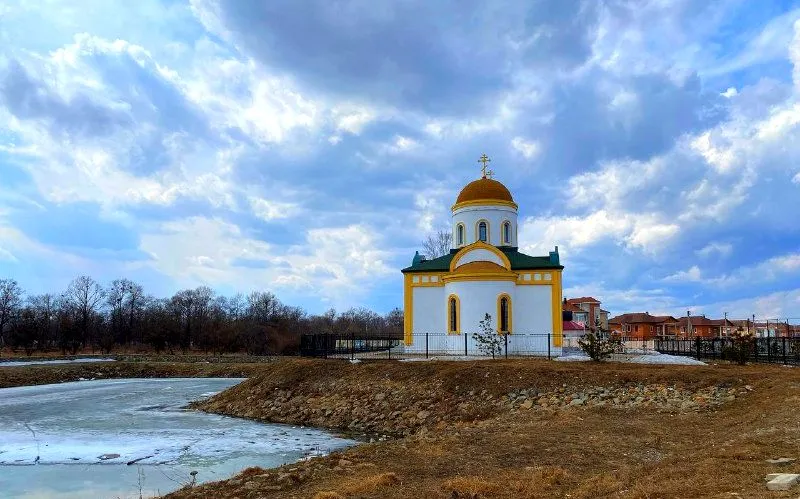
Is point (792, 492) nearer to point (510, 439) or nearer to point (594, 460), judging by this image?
point (594, 460)

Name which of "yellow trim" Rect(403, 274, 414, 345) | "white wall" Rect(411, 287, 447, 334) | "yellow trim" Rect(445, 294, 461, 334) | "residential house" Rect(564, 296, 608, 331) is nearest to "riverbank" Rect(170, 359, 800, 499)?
"yellow trim" Rect(445, 294, 461, 334)

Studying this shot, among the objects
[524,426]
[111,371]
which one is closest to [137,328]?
[111,371]

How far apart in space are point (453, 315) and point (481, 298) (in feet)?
6.06

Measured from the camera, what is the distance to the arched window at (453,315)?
31828 millimetres

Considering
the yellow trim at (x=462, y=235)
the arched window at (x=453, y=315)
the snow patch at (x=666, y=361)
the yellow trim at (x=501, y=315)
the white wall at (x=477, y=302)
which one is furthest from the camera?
the yellow trim at (x=462, y=235)

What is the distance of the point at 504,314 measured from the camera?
31828mm

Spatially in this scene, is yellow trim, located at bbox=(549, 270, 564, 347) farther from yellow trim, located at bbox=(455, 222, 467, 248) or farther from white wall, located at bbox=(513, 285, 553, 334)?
yellow trim, located at bbox=(455, 222, 467, 248)

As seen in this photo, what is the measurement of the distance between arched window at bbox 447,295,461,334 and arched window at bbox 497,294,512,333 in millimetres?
2120

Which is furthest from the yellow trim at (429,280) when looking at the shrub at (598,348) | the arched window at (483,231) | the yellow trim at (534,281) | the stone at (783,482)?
the stone at (783,482)

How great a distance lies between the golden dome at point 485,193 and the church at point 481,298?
2.78 m

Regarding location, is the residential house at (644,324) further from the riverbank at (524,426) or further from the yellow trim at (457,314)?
the riverbank at (524,426)

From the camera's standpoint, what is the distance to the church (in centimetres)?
3138

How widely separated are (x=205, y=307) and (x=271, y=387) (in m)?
66.4

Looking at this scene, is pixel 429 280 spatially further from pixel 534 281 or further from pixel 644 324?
pixel 644 324
